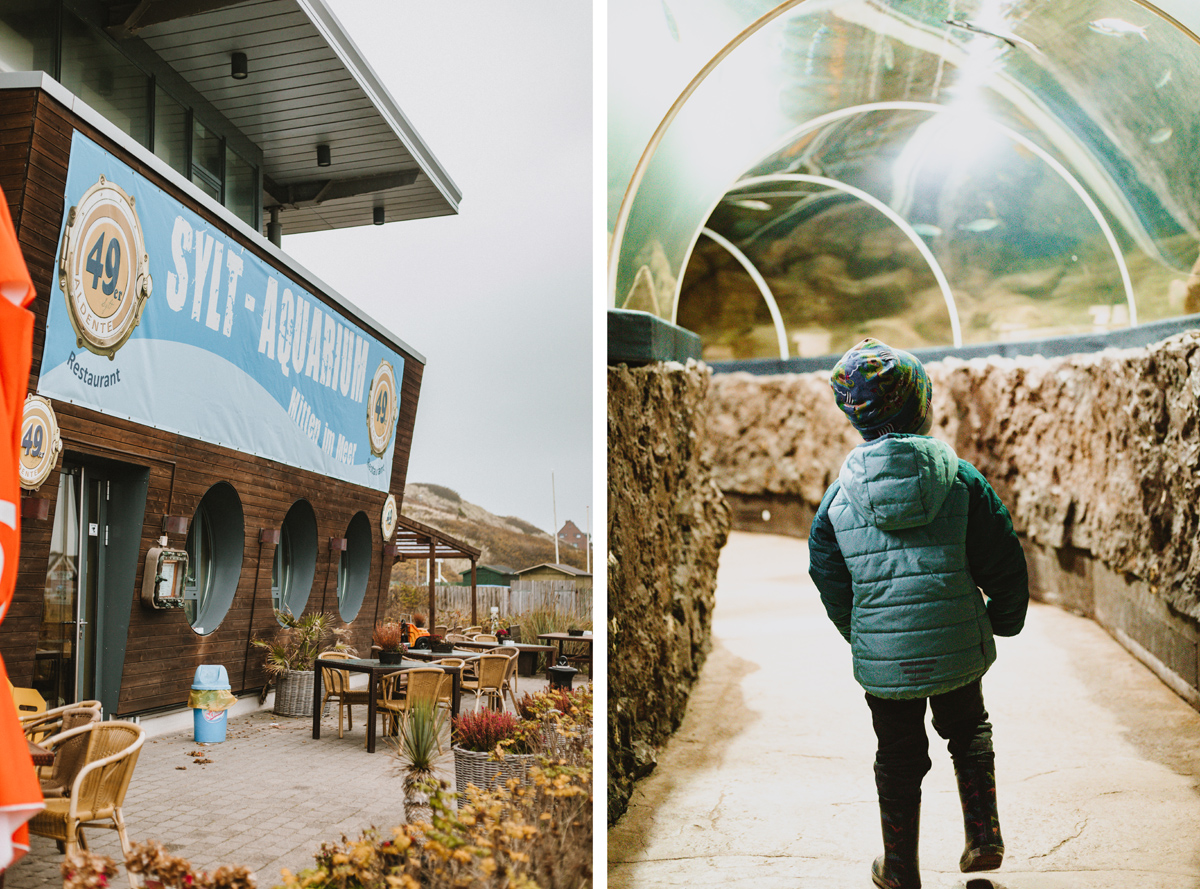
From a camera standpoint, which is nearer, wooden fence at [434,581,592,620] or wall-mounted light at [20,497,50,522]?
wall-mounted light at [20,497,50,522]

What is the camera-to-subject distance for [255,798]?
9.56 ft

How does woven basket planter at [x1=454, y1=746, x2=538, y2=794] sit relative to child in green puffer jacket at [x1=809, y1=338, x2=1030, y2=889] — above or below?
below

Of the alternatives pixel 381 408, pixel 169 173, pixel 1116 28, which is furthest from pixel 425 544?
pixel 1116 28

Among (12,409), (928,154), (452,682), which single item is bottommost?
(452,682)

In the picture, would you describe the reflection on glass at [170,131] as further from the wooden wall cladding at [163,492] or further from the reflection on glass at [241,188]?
the reflection on glass at [241,188]

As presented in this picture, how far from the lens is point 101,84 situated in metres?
2.86

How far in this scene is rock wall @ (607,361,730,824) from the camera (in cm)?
376

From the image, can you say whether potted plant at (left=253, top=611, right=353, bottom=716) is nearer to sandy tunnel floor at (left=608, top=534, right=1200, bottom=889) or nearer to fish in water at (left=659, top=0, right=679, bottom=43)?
sandy tunnel floor at (left=608, top=534, right=1200, bottom=889)

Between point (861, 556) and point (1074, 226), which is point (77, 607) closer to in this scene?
point (861, 556)

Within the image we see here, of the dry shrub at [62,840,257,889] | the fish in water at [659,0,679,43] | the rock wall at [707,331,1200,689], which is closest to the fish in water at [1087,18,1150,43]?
the rock wall at [707,331,1200,689]

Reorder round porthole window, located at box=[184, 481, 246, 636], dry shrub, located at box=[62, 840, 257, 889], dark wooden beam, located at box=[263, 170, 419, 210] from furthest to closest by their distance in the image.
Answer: dark wooden beam, located at box=[263, 170, 419, 210]
round porthole window, located at box=[184, 481, 246, 636]
dry shrub, located at box=[62, 840, 257, 889]

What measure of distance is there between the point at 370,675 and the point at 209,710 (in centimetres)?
100

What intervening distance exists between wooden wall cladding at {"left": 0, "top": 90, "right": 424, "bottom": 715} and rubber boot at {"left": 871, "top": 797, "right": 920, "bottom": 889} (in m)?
2.35

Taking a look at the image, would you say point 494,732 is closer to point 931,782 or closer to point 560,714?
point 560,714
